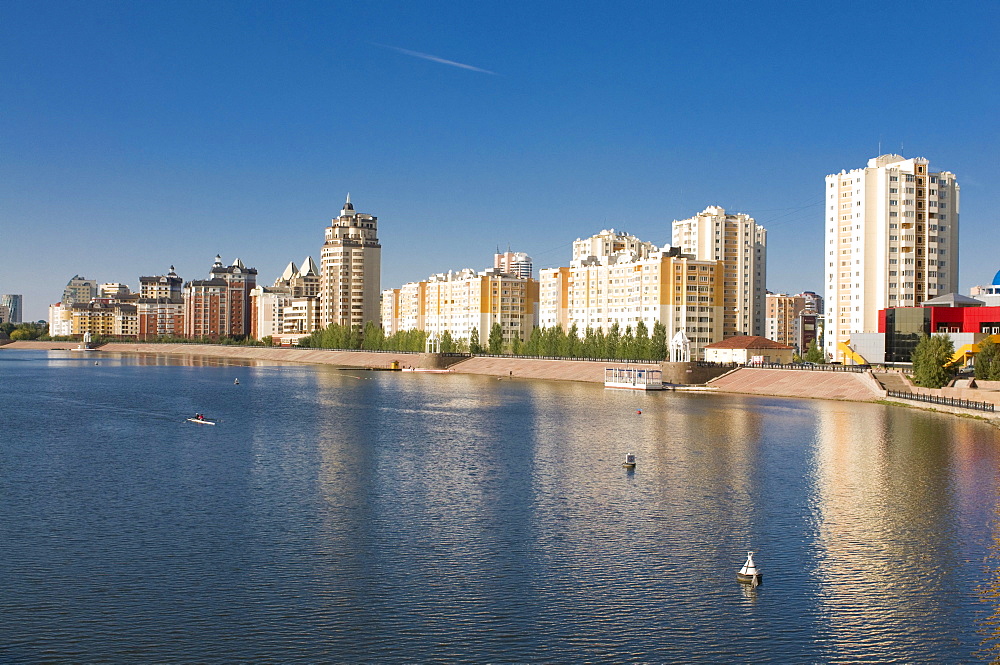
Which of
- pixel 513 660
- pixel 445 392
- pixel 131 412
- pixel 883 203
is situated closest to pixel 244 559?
pixel 513 660

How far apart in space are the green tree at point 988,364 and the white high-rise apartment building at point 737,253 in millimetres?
86391

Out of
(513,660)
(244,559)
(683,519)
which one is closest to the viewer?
(513,660)

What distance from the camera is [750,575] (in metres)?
26.1

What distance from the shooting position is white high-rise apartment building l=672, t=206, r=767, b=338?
17638cm

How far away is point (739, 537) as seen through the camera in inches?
1238

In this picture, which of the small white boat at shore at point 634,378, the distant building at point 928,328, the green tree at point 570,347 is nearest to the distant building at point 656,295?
the green tree at point 570,347

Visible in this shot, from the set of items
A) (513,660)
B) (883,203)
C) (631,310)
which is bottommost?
(513,660)

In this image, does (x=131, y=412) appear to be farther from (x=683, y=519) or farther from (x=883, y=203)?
(x=883, y=203)

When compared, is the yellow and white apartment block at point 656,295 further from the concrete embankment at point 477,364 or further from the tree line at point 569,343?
the concrete embankment at point 477,364

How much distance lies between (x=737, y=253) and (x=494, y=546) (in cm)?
15747

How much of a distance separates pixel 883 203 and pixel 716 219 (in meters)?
61.3

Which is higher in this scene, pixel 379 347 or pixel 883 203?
pixel 883 203

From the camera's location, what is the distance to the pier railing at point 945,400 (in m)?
71.1

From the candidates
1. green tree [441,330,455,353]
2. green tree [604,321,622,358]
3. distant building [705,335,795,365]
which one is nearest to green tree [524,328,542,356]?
green tree [604,321,622,358]
